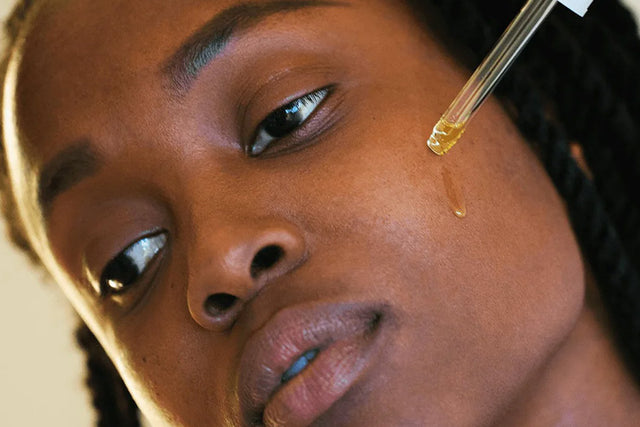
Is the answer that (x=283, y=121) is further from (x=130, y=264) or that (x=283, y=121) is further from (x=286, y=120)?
(x=130, y=264)

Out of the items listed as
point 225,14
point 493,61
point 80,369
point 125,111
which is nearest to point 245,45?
point 225,14

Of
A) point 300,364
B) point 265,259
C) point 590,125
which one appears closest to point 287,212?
point 265,259

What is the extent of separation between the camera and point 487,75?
837 millimetres

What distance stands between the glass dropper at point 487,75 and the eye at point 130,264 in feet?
1.08

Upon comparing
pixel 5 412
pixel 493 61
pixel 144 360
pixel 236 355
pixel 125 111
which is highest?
pixel 493 61

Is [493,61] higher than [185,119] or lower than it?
higher

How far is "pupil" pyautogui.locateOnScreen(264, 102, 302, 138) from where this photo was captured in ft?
2.95

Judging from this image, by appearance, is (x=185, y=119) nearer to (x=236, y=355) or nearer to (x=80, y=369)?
(x=236, y=355)

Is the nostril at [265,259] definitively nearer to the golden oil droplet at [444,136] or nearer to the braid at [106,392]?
the golden oil droplet at [444,136]

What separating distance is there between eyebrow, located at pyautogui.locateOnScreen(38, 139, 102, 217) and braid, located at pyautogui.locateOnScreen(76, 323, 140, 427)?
45 centimetres

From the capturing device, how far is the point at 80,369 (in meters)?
1.64

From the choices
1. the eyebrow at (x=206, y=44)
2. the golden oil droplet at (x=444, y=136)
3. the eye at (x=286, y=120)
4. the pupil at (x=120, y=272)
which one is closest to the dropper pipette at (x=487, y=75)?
the golden oil droplet at (x=444, y=136)

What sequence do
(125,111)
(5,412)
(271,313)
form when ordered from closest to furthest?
1. (271,313)
2. (125,111)
3. (5,412)

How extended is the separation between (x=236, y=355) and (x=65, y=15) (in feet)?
1.54
